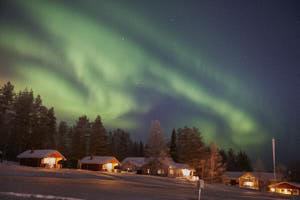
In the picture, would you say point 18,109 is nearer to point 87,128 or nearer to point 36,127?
point 36,127

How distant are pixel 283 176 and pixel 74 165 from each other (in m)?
76.2

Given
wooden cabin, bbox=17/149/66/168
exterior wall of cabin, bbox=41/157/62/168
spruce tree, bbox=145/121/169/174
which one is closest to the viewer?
wooden cabin, bbox=17/149/66/168

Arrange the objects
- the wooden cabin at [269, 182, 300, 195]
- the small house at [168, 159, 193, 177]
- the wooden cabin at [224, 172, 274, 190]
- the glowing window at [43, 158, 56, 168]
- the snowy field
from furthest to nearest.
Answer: the wooden cabin at [224, 172, 274, 190]
the small house at [168, 159, 193, 177]
the wooden cabin at [269, 182, 300, 195]
the glowing window at [43, 158, 56, 168]
the snowy field

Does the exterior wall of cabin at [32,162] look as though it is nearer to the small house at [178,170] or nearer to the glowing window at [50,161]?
the glowing window at [50,161]

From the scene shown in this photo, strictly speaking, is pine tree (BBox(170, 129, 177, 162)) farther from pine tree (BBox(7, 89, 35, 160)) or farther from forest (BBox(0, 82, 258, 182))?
pine tree (BBox(7, 89, 35, 160))

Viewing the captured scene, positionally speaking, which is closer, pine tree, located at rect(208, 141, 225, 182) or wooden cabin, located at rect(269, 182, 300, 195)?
wooden cabin, located at rect(269, 182, 300, 195)

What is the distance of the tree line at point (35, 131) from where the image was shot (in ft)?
245

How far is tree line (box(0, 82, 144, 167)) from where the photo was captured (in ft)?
245

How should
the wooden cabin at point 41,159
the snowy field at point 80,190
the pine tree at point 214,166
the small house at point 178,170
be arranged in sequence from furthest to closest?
the pine tree at point 214,166
the small house at point 178,170
the wooden cabin at point 41,159
the snowy field at point 80,190

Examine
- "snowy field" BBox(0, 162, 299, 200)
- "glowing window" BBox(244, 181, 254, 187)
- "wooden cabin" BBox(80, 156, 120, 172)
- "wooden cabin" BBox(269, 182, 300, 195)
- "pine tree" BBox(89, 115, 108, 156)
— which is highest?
"pine tree" BBox(89, 115, 108, 156)

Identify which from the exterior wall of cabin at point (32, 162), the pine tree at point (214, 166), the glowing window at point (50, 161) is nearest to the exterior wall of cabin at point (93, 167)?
the glowing window at point (50, 161)

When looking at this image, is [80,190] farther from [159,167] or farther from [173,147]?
[173,147]

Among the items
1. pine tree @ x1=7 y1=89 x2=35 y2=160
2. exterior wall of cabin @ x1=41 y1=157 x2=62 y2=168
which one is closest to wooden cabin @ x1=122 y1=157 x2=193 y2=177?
exterior wall of cabin @ x1=41 y1=157 x2=62 y2=168

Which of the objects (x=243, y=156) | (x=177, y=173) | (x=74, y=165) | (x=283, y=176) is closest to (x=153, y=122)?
(x=177, y=173)
